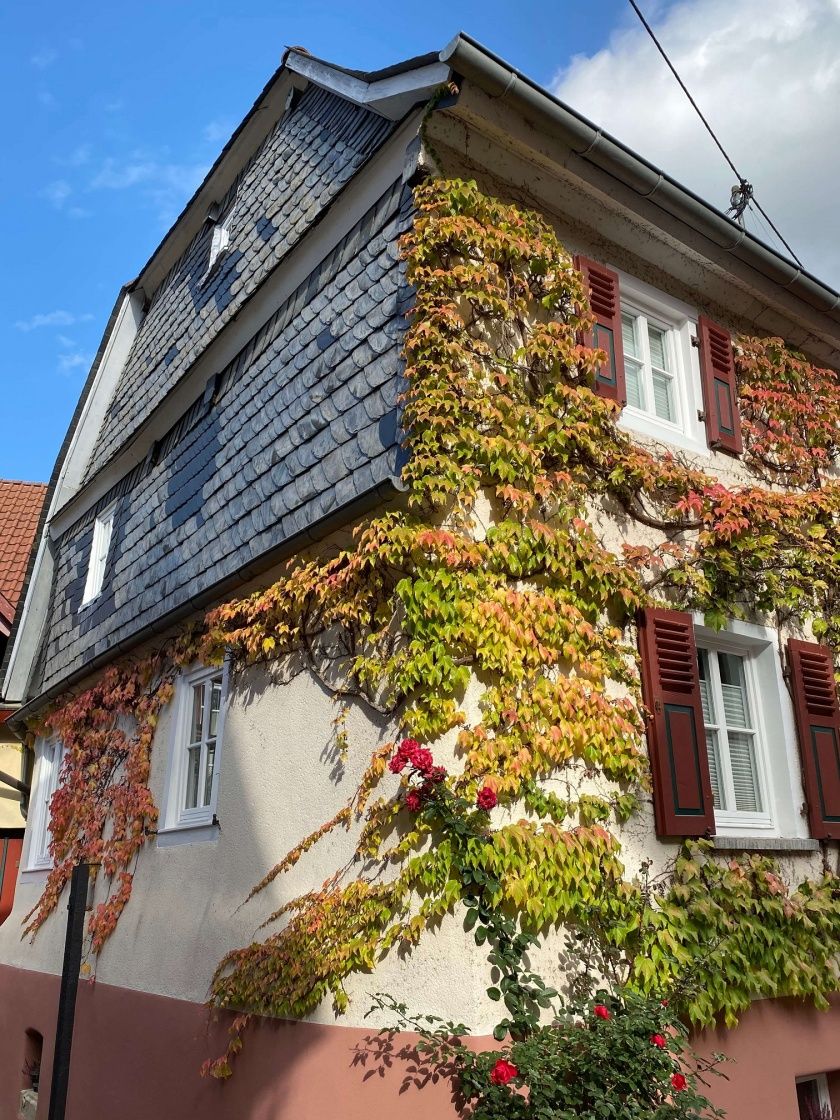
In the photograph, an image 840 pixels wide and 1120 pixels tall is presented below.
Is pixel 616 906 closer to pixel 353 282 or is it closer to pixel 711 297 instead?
pixel 353 282

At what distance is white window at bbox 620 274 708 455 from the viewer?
6.36m

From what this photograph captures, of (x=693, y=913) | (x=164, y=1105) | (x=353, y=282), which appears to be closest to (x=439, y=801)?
(x=693, y=913)

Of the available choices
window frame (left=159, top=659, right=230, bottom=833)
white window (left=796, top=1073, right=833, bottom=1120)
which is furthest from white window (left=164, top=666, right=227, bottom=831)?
white window (left=796, top=1073, right=833, bottom=1120)

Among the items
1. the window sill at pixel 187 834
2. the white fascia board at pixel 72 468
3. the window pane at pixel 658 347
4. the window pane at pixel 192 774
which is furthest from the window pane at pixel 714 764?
the white fascia board at pixel 72 468

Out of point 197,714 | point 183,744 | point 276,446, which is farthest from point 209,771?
point 276,446

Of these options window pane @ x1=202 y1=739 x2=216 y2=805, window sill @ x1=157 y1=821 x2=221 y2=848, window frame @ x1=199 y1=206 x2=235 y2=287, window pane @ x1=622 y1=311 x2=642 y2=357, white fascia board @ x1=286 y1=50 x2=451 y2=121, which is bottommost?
window sill @ x1=157 y1=821 x2=221 y2=848

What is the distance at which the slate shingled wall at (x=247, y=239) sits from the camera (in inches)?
275

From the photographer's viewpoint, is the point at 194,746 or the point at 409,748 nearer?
the point at 409,748

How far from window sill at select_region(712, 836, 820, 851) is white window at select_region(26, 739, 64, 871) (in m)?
6.41

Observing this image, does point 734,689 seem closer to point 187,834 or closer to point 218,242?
point 187,834

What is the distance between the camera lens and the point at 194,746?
267 inches

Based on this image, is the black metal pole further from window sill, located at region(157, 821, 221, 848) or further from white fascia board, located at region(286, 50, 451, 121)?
white fascia board, located at region(286, 50, 451, 121)

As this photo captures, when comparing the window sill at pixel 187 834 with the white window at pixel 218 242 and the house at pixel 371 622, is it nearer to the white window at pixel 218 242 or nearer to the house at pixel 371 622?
the house at pixel 371 622

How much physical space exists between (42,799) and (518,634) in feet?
22.6
